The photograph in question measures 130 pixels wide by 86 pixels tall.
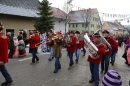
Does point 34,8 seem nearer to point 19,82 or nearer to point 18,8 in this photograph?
point 18,8

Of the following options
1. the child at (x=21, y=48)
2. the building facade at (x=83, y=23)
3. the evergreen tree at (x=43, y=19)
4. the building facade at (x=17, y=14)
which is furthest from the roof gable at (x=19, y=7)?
the building facade at (x=83, y=23)

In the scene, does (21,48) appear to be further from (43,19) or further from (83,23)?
(83,23)

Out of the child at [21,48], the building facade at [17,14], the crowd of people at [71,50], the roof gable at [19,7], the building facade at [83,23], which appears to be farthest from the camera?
the building facade at [83,23]

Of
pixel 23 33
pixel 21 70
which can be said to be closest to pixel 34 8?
pixel 23 33

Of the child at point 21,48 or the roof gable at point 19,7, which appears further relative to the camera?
the roof gable at point 19,7

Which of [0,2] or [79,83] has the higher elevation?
[0,2]

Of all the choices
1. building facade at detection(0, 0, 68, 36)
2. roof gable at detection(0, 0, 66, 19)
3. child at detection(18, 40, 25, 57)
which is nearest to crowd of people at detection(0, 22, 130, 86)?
child at detection(18, 40, 25, 57)

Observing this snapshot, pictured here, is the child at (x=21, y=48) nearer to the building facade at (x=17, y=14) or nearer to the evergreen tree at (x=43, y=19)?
the building facade at (x=17, y=14)

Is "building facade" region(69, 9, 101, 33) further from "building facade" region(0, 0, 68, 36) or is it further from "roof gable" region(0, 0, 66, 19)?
"building facade" region(0, 0, 68, 36)

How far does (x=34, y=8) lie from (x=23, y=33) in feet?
45.7

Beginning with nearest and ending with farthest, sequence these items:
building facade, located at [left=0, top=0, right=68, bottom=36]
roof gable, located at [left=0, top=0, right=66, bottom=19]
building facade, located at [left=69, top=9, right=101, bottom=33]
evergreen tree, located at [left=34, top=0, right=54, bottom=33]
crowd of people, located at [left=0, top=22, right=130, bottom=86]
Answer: crowd of people, located at [left=0, top=22, right=130, bottom=86], building facade, located at [left=0, top=0, right=68, bottom=36], roof gable, located at [left=0, top=0, right=66, bottom=19], evergreen tree, located at [left=34, top=0, right=54, bottom=33], building facade, located at [left=69, top=9, right=101, bottom=33]

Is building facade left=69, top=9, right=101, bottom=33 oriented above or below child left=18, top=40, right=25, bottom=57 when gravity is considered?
above

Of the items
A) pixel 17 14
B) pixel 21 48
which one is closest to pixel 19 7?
pixel 17 14

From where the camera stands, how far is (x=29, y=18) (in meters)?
23.6
